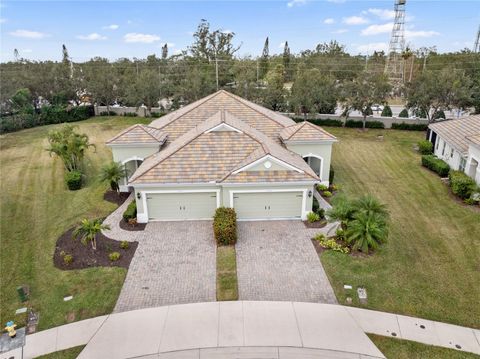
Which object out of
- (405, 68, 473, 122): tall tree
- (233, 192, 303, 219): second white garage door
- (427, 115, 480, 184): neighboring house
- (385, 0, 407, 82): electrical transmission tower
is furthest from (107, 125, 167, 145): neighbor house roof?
(385, 0, 407, 82): electrical transmission tower

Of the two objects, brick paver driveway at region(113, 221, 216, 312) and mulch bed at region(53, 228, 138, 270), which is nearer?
brick paver driveway at region(113, 221, 216, 312)

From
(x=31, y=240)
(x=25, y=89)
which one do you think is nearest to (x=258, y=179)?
(x=31, y=240)

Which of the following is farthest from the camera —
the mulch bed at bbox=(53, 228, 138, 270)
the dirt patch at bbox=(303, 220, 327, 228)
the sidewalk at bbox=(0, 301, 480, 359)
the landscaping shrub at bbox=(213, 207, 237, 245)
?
the dirt patch at bbox=(303, 220, 327, 228)

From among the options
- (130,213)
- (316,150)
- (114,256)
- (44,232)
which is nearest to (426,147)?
(316,150)

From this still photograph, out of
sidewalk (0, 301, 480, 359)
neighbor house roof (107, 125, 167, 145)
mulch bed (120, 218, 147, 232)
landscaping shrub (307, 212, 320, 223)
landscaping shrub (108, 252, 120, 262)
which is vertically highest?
neighbor house roof (107, 125, 167, 145)

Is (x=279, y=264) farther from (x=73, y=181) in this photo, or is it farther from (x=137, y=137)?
(x=73, y=181)

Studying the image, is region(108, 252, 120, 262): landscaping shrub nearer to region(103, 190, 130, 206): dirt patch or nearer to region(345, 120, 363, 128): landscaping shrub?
region(103, 190, 130, 206): dirt patch

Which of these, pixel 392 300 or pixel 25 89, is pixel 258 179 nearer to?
pixel 392 300
